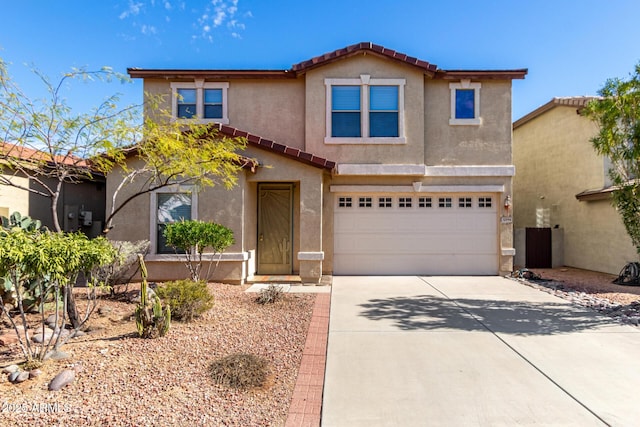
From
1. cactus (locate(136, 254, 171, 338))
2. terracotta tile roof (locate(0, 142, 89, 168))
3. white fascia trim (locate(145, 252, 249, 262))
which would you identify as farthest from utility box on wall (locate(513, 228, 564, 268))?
terracotta tile roof (locate(0, 142, 89, 168))

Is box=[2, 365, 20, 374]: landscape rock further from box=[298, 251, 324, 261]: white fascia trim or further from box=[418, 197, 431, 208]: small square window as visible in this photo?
box=[418, 197, 431, 208]: small square window

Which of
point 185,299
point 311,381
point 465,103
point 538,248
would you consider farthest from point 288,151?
point 538,248

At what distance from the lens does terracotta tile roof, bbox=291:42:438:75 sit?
37.1 feet

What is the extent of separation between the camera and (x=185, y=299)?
6242mm

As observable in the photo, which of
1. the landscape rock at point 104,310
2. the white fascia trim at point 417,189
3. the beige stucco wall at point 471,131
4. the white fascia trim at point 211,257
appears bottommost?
the landscape rock at point 104,310

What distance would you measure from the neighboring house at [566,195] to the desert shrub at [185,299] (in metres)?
12.5

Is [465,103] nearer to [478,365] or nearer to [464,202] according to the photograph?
[464,202]

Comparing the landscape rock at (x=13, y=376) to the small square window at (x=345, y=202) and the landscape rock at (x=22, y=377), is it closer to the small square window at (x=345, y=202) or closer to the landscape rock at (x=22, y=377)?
the landscape rock at (x=22, y=377)

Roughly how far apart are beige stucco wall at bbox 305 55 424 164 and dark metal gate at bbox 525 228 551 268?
6.44 metres

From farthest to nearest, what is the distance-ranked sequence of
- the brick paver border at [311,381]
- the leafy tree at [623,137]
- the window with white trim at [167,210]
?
the window with white trim at [167,210] < the leafy tree at [623,137] < the brick paver border at [311,381]

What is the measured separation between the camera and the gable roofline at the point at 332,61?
1136 centimetres

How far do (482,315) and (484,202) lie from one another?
592 centimetres

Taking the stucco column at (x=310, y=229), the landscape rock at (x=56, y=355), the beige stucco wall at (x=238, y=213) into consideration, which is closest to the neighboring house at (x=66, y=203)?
the beige stucco wall at (x=238, y=213)

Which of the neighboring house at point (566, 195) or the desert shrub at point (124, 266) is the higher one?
the neighboring house at point (566, 195)
